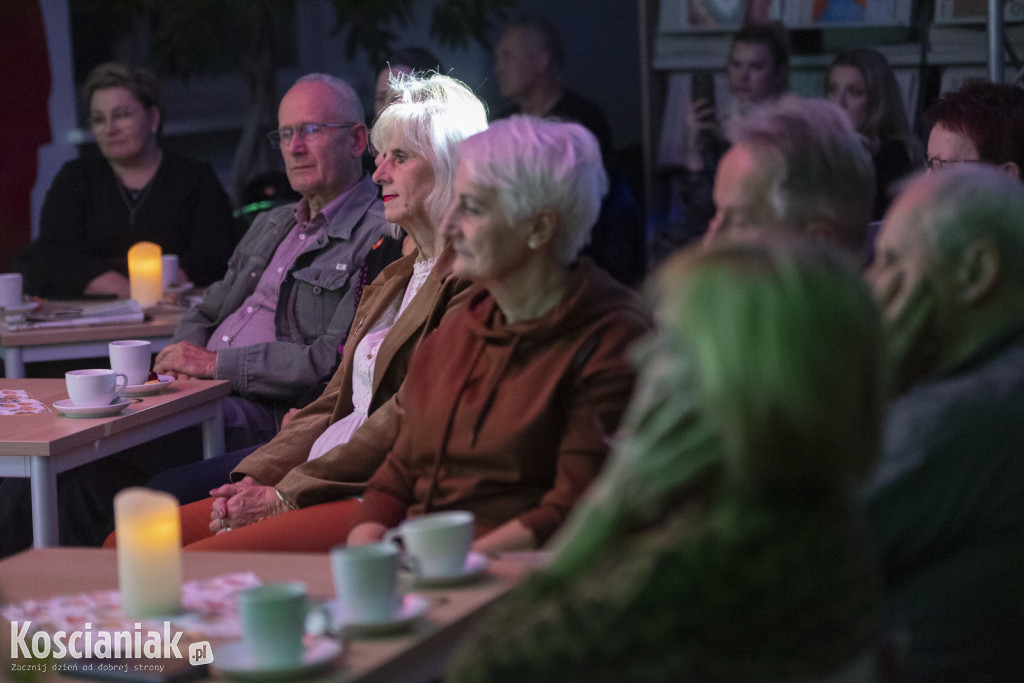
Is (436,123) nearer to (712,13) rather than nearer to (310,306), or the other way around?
(310,306)

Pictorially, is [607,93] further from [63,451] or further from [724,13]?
[63,451]

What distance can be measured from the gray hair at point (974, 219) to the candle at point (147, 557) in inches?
39.8

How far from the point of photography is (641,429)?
1104 millimetres

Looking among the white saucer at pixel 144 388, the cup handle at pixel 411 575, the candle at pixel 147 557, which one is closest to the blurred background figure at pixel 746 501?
the cup handle at pixel 411 575

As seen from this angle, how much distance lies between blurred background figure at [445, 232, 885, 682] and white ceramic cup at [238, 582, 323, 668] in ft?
0.85

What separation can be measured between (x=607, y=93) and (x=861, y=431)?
16.9 ft

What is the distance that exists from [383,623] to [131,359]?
1767mm

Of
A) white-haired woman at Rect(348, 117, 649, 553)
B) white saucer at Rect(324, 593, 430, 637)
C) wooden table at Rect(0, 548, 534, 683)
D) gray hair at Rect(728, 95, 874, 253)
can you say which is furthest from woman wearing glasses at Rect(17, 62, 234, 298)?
white saucer at Rect(324, 593, 430, 637)

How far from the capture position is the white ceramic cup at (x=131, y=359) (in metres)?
2.85

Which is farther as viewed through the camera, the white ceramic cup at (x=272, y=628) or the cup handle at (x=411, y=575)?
the cup handle at (x=411, y=575)

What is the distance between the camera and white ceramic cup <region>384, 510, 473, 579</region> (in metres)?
1.48

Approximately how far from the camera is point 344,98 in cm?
362

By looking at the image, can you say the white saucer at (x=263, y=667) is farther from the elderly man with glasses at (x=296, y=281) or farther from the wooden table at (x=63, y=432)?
the elderly man with glasses at (x=296, y=281)

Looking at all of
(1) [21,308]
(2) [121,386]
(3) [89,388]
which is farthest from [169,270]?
(3) [89,388]
